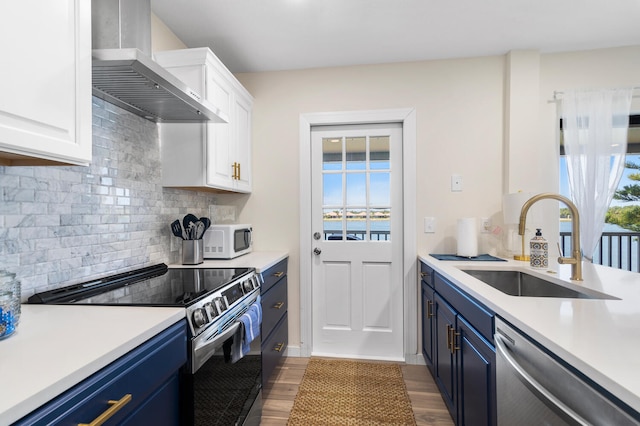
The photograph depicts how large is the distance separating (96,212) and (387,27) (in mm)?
2111

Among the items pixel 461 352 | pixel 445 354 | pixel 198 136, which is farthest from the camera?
pixel 198 136

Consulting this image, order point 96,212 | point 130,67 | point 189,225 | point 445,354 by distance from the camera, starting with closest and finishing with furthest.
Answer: point 130,67, point 96,212, point 445,354, point 189,225

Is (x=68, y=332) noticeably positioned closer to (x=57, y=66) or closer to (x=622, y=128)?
(x=57, y=66)

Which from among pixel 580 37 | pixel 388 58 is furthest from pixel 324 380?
pixel 580 37

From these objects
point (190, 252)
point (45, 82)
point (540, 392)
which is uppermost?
point (45, 82)

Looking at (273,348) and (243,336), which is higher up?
(243,336)

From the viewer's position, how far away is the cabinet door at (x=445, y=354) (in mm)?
1761

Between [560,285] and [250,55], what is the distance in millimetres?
2596

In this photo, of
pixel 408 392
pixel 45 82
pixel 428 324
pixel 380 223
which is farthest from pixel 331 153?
pixel 45 82

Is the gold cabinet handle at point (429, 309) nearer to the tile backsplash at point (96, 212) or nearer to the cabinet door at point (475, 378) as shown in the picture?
the cabinet door at point (475, 378)

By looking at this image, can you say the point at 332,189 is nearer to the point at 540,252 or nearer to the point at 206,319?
the point at 540,252

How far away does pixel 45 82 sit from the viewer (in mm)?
913

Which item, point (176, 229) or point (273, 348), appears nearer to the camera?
point (176, 229)

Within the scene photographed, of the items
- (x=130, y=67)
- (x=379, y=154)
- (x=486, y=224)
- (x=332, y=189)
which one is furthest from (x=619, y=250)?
(x=130, y=67)
